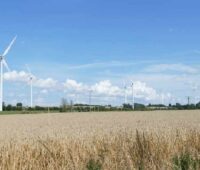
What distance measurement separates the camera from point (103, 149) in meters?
12.9

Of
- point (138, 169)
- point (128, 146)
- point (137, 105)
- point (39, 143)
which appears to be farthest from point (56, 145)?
point (137, 105)

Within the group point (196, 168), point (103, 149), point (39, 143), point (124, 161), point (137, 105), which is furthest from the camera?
point (137, 105)

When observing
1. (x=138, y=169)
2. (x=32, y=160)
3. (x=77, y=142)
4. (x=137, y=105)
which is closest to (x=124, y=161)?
(x=138, y=169)

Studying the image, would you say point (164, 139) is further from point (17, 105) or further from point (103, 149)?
point (17, 105)

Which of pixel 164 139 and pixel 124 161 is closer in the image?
pixel 124 161

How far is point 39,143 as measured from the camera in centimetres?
1388

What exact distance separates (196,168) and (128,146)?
10.5 ft

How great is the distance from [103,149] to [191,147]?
240cm

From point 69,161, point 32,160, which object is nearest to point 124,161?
point 69,161

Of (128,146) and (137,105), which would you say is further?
(137,105)

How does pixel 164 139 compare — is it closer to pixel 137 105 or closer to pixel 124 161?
pixel 124 161

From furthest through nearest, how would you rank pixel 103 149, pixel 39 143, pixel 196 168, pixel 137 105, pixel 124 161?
1. pixel 137 105
2. pixel 39 143
3. pixel 103 149
4. pixel 124 161
5. pixel 196 168

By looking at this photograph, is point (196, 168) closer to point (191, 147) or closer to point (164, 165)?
point (164, 165)

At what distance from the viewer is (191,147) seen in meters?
13.3
